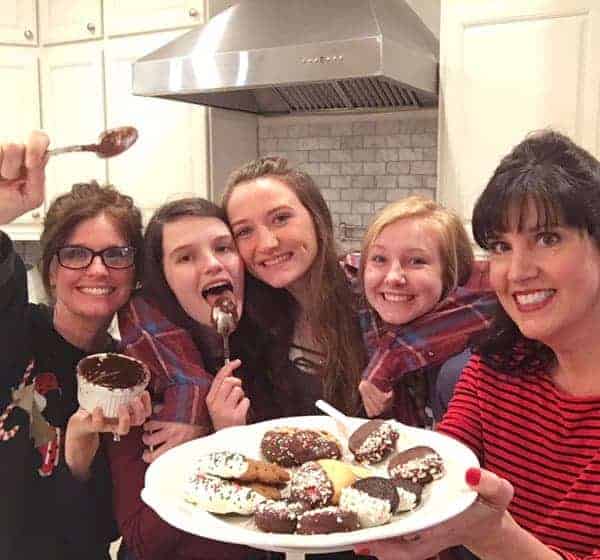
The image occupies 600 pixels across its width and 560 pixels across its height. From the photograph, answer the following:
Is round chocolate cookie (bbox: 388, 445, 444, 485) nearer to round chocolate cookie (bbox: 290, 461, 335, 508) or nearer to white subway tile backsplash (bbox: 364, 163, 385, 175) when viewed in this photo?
round chocolate cookie (bbox: 290, 461, 335, 508)

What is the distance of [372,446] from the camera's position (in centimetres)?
96

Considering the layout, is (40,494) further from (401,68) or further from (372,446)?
(401,68)

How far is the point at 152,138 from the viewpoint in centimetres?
268

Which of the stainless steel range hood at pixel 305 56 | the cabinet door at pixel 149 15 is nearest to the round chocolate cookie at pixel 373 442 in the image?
the stainless steel range hood at pixel 305 56

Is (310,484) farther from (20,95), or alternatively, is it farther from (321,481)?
(20,95)

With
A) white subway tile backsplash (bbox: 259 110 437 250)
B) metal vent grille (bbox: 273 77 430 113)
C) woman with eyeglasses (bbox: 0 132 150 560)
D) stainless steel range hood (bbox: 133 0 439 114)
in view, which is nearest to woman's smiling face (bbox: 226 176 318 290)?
woman with eyeglasses (bbox: 0 132 150 560)

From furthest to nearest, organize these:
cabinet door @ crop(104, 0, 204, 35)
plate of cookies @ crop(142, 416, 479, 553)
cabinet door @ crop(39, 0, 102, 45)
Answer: cabinet door @ crop(39, 0, 102, 45) → cabinet door @ crop(104, 0, 204, 35) → plate of cookies @ crop(142, 416, 479, 553)

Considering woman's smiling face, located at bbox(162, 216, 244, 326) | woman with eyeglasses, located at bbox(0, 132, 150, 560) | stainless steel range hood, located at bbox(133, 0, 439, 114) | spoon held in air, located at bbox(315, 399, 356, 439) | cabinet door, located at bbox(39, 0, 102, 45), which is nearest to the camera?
spoon held in air, located at bbox(315, 399, 356, 439)

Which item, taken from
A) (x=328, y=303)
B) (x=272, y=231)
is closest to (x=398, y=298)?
(x=328, y=303)

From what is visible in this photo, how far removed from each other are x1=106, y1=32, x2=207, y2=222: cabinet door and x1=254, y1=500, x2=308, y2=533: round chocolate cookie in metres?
1.92

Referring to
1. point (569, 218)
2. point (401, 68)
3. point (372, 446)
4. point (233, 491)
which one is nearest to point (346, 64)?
point (401, 68)

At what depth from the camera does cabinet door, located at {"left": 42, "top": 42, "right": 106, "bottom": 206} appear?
9.02 ft

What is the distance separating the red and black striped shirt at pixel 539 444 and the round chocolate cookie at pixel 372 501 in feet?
0.84

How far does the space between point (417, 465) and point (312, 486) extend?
0.14 meters
